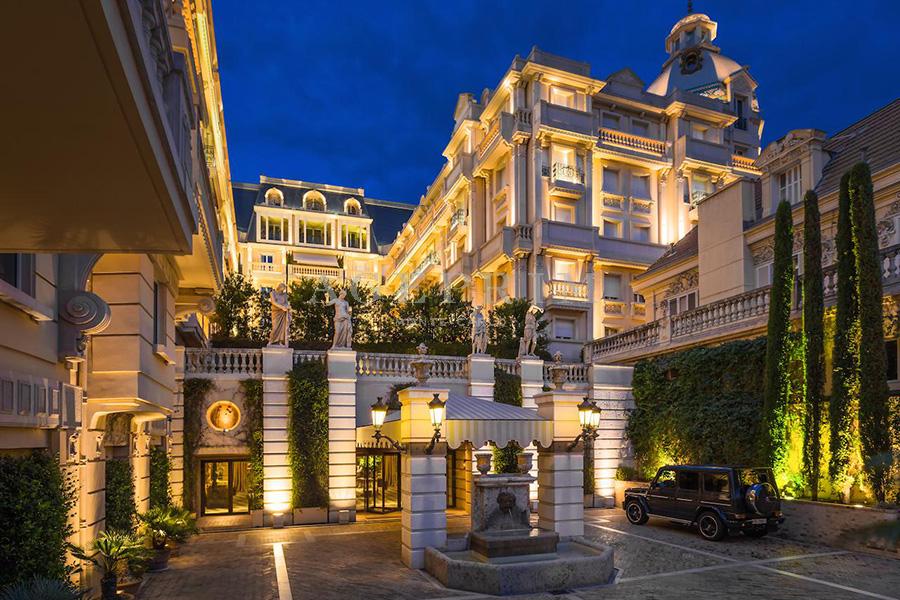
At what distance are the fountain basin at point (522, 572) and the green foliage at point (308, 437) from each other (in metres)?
8.72

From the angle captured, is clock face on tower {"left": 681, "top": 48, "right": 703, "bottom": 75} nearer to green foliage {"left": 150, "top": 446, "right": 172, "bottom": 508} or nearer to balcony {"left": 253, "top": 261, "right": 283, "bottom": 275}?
balcony {"left": 253, "top": 261, "right": 283, "bottom": 275}

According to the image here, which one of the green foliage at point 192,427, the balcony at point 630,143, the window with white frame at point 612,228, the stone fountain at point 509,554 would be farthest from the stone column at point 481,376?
the balcony at point 630,143

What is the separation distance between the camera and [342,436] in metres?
21.5

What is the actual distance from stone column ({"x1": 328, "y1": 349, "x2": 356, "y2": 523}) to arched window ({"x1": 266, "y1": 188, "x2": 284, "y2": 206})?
135ft

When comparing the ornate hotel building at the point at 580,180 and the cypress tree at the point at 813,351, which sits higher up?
the ornate hotel building at the point at 580,180

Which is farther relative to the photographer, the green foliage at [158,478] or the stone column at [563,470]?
the green foliage at [158,478]

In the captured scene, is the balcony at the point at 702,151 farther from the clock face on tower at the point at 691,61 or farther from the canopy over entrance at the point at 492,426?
the canopy over entrance at the point at 492,426

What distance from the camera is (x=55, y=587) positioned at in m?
6.87

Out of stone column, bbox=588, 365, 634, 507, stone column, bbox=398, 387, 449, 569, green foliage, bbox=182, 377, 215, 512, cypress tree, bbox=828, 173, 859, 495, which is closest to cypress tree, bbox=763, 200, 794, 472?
cypress tree, bbox=828, 173, 859, 495

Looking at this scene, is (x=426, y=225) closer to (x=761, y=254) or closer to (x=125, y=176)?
(x=761, y=254)

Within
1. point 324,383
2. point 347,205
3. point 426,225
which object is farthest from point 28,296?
point 347,205

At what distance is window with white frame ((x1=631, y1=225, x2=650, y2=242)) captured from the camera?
37.4 m

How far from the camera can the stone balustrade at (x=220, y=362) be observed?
69.2 feet

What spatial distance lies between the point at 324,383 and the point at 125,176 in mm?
17817
